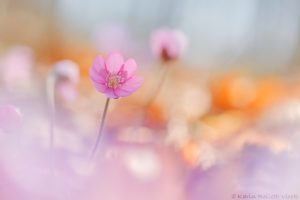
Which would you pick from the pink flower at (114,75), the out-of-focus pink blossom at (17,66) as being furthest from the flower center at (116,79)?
the out-of-focus pink blossom at (17,66)

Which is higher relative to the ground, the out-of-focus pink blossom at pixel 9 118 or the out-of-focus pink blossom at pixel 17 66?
the out-of-focus pink blossom at pixel 17 66

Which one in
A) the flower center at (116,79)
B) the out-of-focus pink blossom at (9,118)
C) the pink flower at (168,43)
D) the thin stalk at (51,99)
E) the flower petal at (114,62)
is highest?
the pink flower at (168,43)

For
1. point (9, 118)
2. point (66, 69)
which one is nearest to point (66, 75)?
point (66, 69)

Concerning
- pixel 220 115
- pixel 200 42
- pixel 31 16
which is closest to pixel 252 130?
pixel 220 115

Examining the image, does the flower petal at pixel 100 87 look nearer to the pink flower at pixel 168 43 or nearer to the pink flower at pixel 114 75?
the pink flower at pixel 114 75

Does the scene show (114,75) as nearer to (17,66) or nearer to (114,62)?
(114,62)

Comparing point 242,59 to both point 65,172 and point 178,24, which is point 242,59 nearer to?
point 178,24
